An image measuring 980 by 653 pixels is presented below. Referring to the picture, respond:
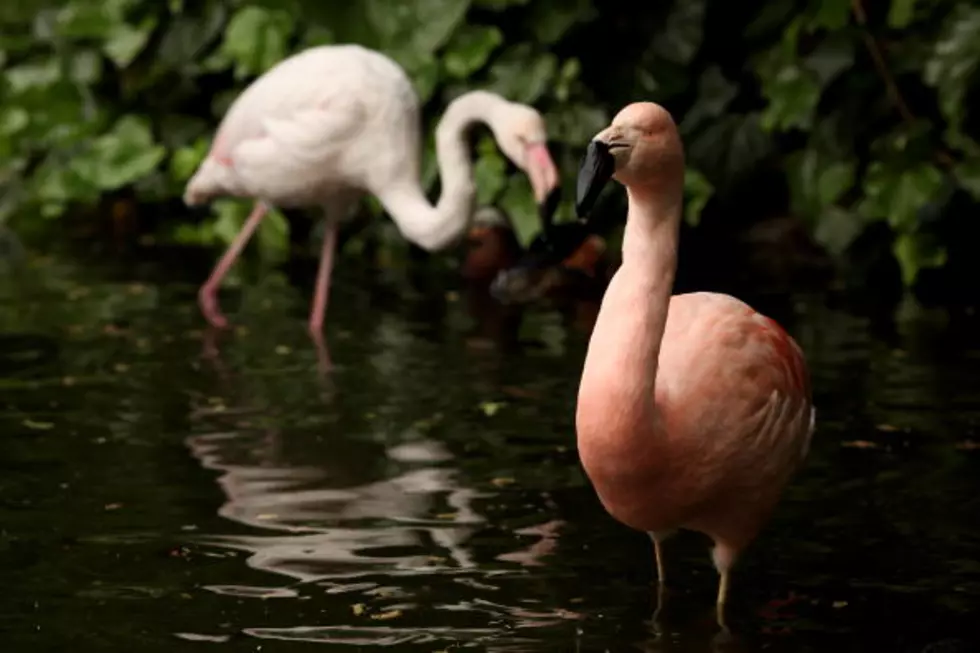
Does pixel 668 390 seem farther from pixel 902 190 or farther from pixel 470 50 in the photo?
pixel 470 50

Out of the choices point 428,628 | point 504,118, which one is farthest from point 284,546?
point 504,118

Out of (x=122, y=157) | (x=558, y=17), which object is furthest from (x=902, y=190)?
(x=122, y=157)

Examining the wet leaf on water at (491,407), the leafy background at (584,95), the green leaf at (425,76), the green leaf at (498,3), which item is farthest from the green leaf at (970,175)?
the wet leaf on water at (491,407)

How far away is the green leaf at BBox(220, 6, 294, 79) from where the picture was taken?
466 inches

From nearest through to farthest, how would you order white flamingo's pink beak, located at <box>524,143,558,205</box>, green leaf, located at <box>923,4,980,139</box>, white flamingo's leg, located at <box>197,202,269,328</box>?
white flamingo's pink beak, located at <box>524,143,558,205</box>, green leaf, located at <box>923,4,980,139</box>, white flamingo's leg, located at <box>197,202,269,328</box>

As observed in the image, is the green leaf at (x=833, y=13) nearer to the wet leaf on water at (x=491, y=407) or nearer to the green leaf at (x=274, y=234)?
the wet leaf on water at (x=491, y=407)

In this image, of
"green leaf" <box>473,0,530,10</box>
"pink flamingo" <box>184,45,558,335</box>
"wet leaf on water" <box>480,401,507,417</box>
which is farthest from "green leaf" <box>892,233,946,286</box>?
"wet leaf on water" <box>480,401,507,417</box>

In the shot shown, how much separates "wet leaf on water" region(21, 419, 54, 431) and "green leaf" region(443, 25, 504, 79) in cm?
441

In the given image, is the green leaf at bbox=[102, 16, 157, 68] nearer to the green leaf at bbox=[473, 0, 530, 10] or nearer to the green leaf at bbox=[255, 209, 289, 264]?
the green leaf at bbox=[255, 209, 289, 264]

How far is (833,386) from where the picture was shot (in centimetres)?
804

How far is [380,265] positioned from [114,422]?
429cm

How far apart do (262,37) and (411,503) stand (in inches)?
237

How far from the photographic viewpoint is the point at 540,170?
886cm

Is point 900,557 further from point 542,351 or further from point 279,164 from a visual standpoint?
point 279,164
